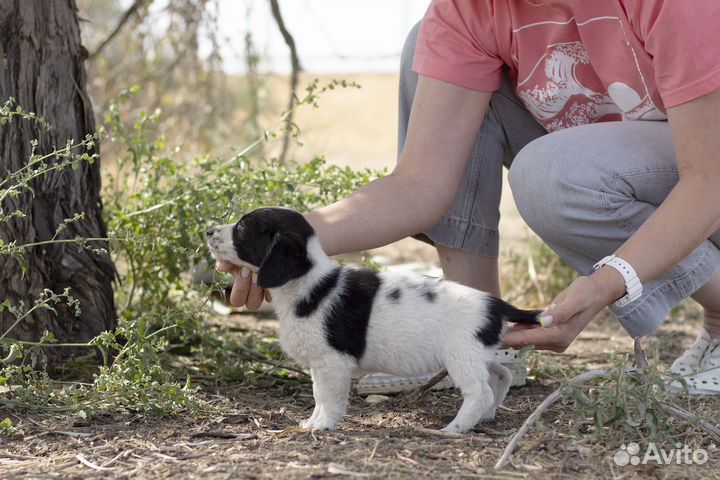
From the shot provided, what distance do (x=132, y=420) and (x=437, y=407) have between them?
1050 mm

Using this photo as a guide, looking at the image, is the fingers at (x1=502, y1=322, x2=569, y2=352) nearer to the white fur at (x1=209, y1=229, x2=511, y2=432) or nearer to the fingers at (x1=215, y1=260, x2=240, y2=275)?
the white fur at (x1=209, y1=229, x2=511, y2=432)

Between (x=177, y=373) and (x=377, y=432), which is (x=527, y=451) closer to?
(x=377, y=432)

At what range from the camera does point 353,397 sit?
3.43 metres

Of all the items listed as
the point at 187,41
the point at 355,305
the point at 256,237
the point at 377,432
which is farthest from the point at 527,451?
the point at 187,41

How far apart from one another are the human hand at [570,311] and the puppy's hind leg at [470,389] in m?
0.14

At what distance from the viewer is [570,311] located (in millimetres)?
2621

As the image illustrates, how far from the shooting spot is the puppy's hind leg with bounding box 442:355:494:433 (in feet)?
8.80

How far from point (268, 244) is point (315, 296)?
0.22 m

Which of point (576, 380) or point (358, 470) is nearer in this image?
point (358, 470)

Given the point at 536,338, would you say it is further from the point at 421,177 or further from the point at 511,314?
the point at 421,177

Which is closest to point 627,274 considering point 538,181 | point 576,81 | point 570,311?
point 570,311

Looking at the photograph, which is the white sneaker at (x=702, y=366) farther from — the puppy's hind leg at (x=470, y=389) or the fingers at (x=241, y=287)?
the fingers at (x=241, y=287)

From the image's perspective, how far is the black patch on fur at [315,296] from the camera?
2785 millimetres

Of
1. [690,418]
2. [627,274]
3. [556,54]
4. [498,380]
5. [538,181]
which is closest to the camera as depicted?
[690,418]
